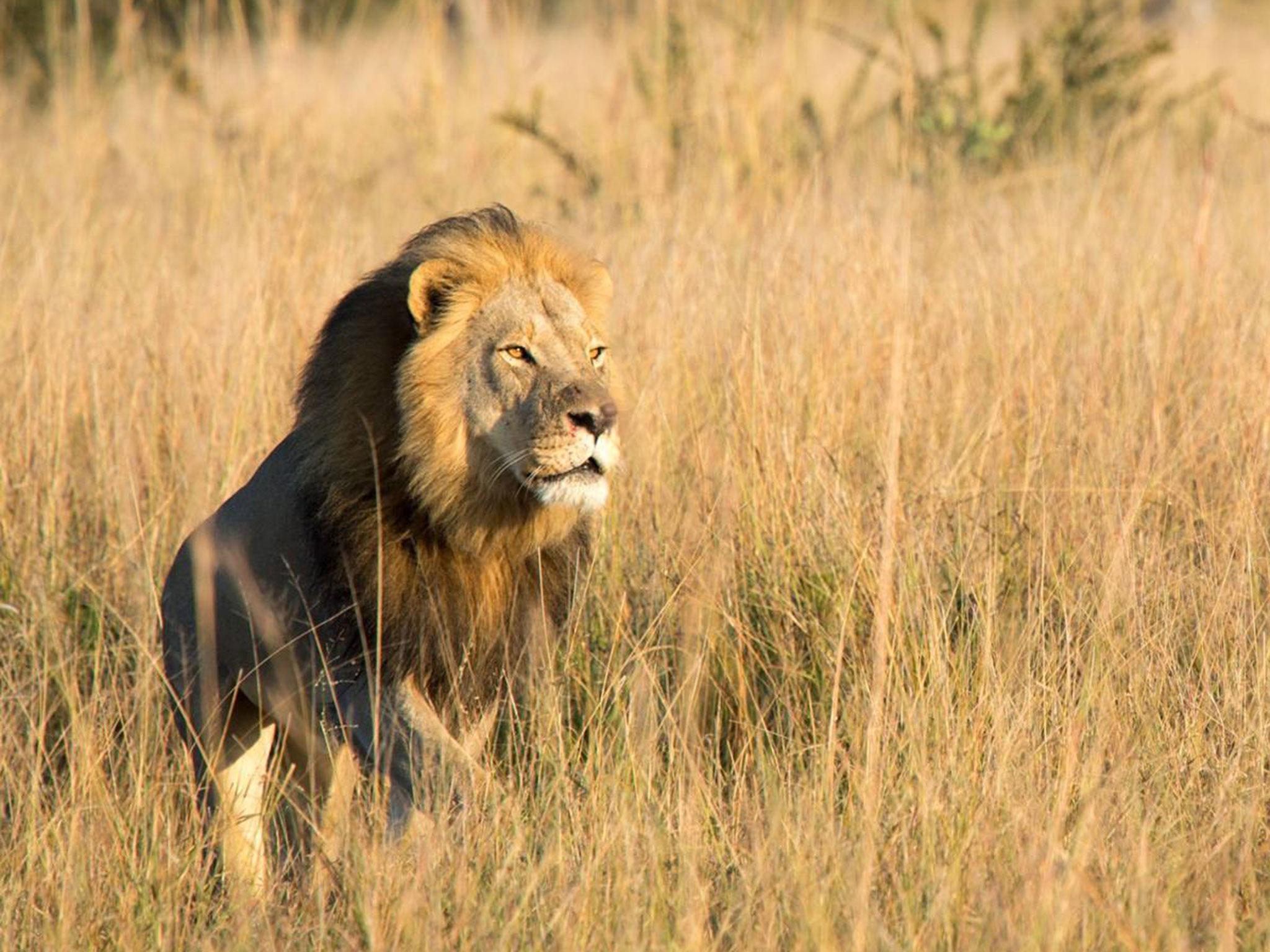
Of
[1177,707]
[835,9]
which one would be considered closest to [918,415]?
[1177,707]

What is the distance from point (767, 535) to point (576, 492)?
1.00 metres

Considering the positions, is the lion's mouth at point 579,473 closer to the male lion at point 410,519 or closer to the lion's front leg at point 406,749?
the male lion at point 410,519

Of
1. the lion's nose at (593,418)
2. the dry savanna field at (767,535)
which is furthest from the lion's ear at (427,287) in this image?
the dry savanna field at (767,535)

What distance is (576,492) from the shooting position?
308cm

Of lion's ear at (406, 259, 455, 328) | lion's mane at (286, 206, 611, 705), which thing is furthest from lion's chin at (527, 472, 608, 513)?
lion's ear at (406, 259, 455, 328)

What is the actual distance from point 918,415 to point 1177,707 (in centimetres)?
134

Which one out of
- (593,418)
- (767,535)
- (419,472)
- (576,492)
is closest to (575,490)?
(576,492)

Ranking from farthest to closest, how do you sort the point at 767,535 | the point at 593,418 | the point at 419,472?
the point at 767,535, the point at 419,472, the point at 593,418

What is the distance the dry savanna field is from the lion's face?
1.39ft

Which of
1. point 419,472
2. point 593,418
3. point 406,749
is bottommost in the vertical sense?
point 406,749

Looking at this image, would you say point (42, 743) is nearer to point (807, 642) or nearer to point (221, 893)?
point (221, 893)

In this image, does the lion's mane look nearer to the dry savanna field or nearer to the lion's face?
the lion's face

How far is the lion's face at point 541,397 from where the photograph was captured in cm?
307

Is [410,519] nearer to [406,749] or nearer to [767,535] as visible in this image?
[406,749]
